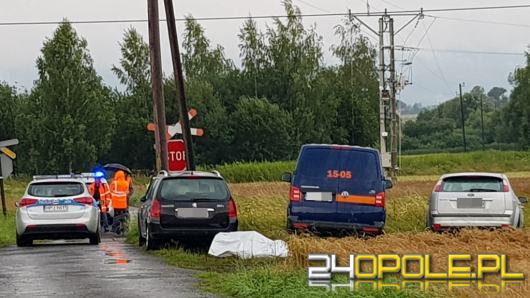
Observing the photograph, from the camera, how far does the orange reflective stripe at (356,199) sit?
2058 centimetres

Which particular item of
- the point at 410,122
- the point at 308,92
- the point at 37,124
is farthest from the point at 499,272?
the point at 410,122

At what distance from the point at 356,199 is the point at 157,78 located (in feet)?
28.0

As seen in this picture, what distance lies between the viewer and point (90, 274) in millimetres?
15836

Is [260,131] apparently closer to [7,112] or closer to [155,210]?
A: [7,112]

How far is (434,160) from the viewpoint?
83625 millimetres

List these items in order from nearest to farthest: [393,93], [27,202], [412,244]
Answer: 1. [412,244]
2. [27,202]
3. [393,93]

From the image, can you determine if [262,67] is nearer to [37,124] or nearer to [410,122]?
[37,124]

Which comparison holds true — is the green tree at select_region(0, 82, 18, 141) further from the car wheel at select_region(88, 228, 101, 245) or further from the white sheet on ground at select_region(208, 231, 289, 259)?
the white sheet on ground at select_region(208, 231, 289, 259)

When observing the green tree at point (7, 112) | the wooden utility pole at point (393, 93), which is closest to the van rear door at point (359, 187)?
the wooden utility pole at point (393, 93)

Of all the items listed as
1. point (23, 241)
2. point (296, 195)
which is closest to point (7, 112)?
point (23, 241)

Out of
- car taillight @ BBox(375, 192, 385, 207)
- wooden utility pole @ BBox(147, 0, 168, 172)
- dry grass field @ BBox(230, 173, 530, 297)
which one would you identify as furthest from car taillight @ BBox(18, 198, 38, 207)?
car taillight @ BBox(375, 192, 385, 207)

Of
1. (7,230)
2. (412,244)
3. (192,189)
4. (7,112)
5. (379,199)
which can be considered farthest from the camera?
(7,112)

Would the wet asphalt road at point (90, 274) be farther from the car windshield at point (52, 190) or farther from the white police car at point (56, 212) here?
the car windshield at point (52, 190)

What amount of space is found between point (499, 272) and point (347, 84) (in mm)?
82599
